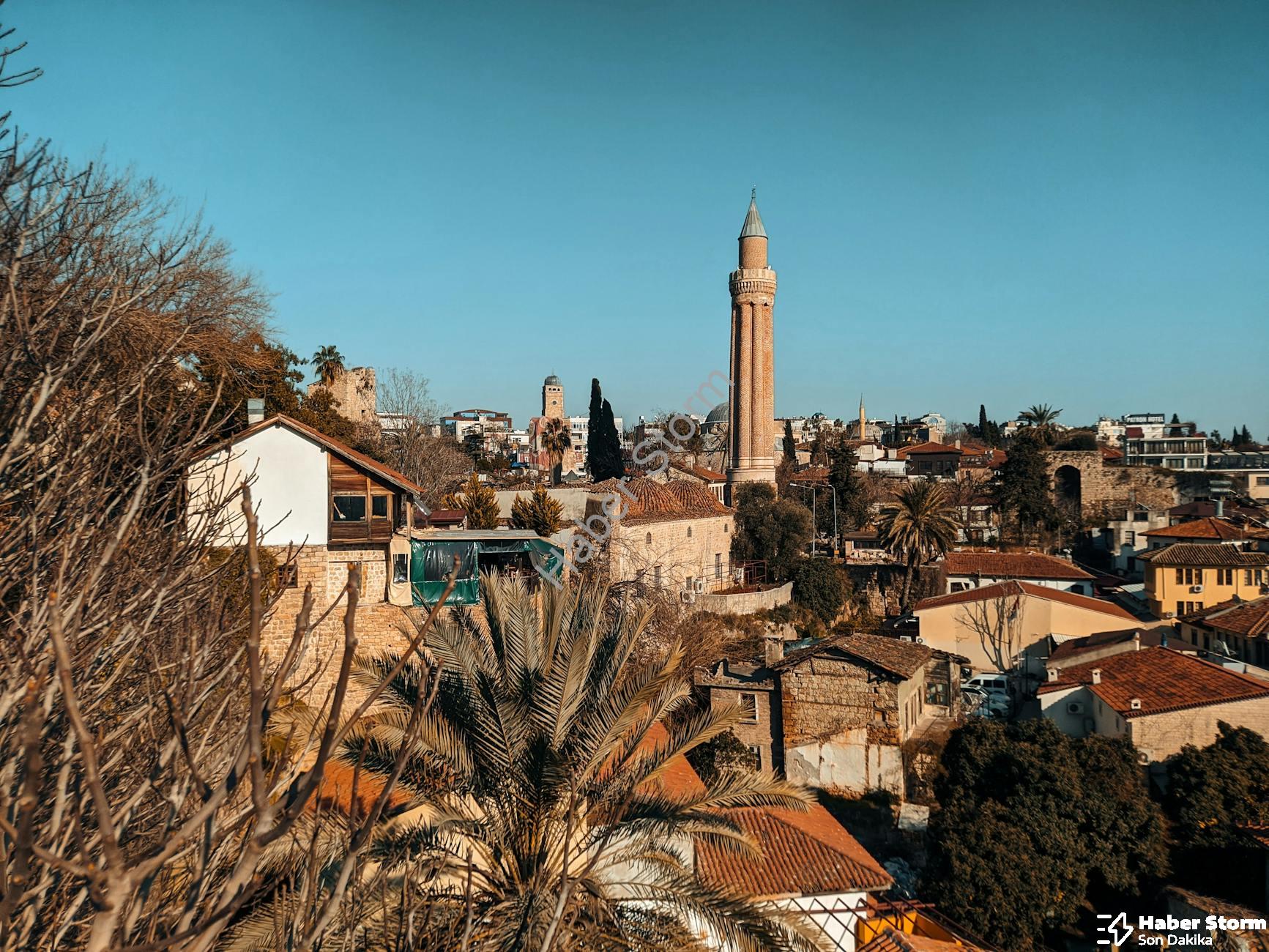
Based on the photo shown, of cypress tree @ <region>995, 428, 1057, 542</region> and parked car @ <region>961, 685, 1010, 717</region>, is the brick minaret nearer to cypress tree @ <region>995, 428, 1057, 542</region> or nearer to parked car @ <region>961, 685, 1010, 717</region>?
cypress tree @ <region>995, 428, 1057, 542</region>

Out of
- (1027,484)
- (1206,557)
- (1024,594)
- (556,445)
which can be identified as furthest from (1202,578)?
(556,445)

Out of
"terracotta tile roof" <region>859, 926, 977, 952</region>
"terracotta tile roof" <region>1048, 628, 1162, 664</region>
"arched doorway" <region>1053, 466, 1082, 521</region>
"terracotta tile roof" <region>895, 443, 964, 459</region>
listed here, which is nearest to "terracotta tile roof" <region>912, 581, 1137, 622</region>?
"terracotta tile roof" <region>1048, 628, 1162, 664</region>

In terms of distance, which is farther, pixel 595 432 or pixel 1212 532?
pixel 595 432

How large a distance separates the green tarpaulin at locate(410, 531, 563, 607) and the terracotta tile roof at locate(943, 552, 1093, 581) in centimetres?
1701

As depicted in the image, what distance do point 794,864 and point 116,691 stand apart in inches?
303

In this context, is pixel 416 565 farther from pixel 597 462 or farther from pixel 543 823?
pixel 597 462

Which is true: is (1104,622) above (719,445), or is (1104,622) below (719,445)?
below

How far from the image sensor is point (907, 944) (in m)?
9.34

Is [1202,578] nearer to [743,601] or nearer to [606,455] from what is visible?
[743,601]

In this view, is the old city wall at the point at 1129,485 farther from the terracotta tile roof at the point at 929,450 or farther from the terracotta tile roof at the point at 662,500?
the terracotta tile roof at the point at 662,500

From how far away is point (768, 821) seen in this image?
10.8m

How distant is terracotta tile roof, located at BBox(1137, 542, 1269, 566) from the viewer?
89.1 ft

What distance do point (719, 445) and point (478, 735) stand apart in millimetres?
69858

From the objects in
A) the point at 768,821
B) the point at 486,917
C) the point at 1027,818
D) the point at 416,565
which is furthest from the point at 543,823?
the point at 416,565
